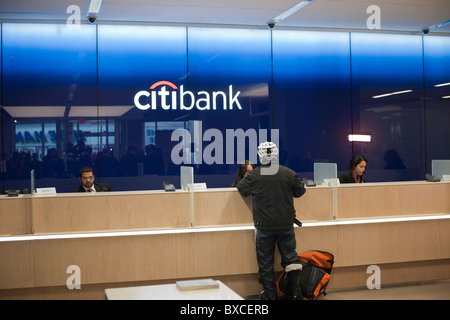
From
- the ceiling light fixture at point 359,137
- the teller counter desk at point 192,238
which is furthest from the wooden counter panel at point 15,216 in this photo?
the ceiling light fixture at point 359,137

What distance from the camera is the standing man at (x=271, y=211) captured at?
17.2 ft

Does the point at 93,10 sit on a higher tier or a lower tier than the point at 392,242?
Result: higher

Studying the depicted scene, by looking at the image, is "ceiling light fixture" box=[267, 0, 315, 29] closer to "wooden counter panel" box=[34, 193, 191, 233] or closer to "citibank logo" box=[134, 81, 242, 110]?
"citibank logo" box=[134, 81, 242, 110]

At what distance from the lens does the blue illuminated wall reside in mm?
7469

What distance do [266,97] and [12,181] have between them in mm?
3981

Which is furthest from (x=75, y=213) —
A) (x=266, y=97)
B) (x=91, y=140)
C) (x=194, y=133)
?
(x=266, y=97)

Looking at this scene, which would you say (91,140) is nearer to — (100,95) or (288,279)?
(100,95)

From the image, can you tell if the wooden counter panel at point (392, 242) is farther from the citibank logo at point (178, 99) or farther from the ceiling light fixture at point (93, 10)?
the ceiling light fixture at point (93, 10)

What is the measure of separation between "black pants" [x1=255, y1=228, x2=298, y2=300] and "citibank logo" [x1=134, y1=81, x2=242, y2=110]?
313cm

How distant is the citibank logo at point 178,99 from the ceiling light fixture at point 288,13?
47.4 inches

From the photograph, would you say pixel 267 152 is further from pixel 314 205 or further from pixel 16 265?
pixel 16 265

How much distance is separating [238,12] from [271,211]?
121 inches

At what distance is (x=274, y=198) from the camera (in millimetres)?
5242
